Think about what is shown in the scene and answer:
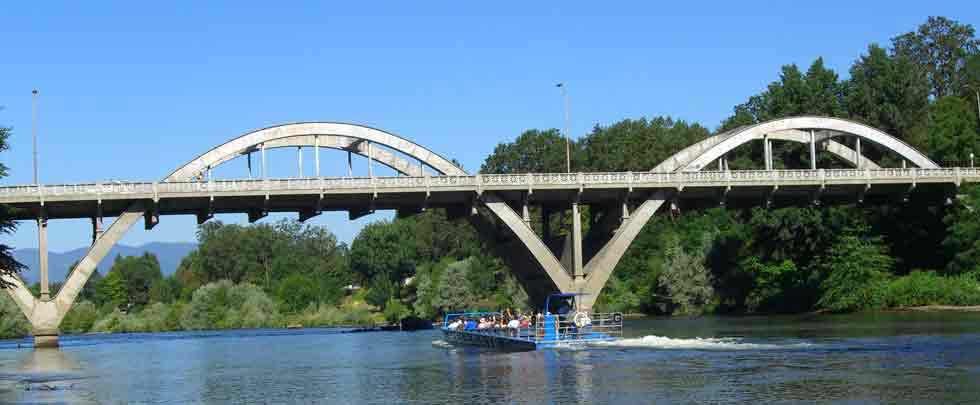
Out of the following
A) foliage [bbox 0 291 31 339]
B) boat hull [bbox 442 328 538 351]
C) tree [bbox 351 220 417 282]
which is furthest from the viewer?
tree [bbox 351 220 417 282]

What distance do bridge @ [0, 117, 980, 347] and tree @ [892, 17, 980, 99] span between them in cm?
5148

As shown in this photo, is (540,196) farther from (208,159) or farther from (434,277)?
(434,277)

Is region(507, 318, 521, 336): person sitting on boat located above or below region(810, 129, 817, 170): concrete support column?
below

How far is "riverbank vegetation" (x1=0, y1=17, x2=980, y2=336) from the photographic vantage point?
298 ft

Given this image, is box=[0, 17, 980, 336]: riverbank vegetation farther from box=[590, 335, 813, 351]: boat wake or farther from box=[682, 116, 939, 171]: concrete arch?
box=[590, 335, 813, 351]: boat wake

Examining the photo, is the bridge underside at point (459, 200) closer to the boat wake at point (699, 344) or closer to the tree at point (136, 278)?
the boat wake at point (699, 344)

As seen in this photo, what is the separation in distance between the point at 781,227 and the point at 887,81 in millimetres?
20250

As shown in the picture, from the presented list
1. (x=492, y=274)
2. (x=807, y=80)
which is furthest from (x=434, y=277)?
(x=807, y=80)

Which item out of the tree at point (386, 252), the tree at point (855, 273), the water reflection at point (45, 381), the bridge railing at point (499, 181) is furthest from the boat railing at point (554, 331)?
the tree at point (386, 252)

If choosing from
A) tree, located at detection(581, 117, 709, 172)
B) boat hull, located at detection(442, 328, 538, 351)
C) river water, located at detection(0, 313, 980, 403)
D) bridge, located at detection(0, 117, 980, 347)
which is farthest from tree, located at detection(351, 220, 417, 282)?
boat hull, located at detection(442, 328, 538, 351)

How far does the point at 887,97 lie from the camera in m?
109

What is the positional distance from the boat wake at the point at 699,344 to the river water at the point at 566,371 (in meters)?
0.07

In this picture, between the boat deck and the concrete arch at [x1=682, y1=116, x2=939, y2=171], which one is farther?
the concrete arch at [x1=682, y1=116, x2=939, y2=171]

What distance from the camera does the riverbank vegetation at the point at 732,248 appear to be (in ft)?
298
